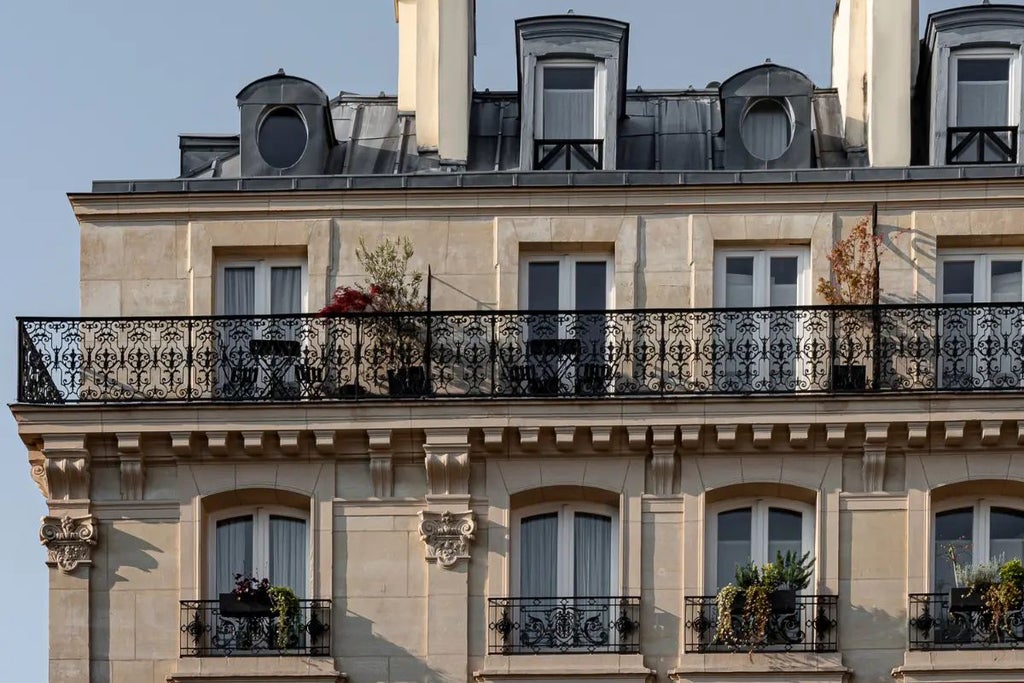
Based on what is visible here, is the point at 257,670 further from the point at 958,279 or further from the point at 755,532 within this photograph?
the point at 958,279

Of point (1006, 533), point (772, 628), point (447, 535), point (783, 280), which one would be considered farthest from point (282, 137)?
point (1006, 533)

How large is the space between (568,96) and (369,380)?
4.71 meters

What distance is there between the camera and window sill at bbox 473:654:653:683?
111ft

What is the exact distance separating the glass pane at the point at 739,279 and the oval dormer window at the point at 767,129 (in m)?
1.70

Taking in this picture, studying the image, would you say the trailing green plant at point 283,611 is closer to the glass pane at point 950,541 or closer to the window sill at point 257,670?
the window sill at point 257,670

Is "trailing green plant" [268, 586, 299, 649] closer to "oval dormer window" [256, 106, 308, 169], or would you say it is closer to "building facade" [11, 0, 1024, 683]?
"building facade" [11, 0, 1024, 683]

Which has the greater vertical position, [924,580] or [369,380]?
[369,380]

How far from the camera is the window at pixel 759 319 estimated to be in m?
34.9

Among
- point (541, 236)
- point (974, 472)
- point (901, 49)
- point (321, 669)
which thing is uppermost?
point (901, 49)

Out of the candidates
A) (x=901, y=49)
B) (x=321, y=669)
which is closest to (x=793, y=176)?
(x=901, y=49)

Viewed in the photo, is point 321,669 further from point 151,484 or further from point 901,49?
point 901,49

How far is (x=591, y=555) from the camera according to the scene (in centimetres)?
3503

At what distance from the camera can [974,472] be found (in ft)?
113

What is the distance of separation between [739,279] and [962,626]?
4.86 m
